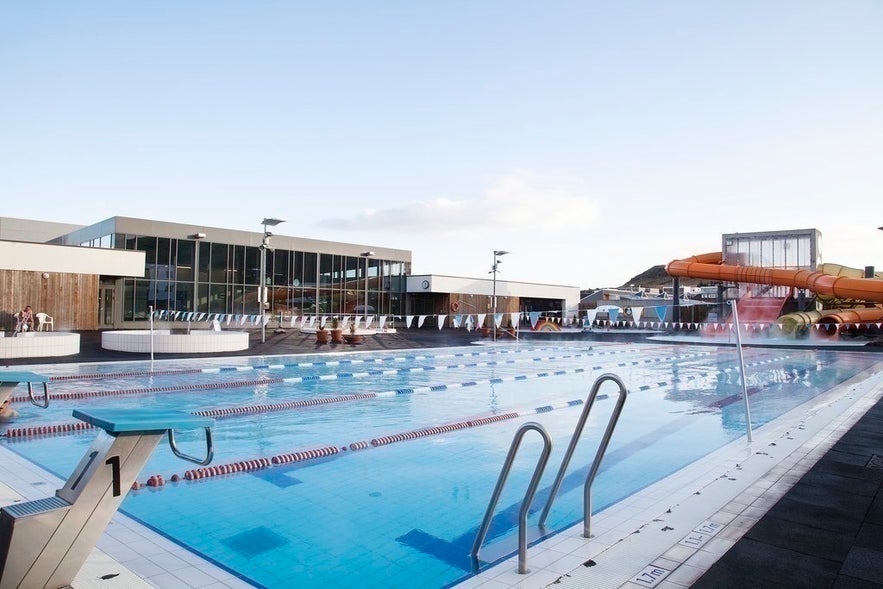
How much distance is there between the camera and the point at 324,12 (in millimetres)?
11789

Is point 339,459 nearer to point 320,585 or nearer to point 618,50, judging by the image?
point 320,585

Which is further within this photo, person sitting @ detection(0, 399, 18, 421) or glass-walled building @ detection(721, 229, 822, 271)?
glass-walled building @ detection(721, 229, 822, 271)

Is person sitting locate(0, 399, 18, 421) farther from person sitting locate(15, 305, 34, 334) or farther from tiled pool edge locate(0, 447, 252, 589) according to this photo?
person sitting locate(15, 305, 34, 334)

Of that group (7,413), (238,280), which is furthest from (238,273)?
(7,413)

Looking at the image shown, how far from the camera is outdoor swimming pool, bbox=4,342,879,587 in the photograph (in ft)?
11.4

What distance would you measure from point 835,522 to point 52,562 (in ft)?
13.5

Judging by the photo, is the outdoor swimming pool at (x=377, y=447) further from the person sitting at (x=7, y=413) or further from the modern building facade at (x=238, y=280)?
the modern building facade at (x=238, y=280)

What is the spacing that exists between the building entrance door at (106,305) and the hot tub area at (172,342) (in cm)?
744

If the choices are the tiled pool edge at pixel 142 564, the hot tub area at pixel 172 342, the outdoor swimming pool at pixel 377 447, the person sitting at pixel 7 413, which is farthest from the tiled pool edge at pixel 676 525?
the hot tub area at pixel 172 342

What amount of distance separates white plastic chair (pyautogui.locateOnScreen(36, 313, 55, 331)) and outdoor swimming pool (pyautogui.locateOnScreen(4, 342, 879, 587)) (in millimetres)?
7424

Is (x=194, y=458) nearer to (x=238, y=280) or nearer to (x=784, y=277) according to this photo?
(x=238, y=280)

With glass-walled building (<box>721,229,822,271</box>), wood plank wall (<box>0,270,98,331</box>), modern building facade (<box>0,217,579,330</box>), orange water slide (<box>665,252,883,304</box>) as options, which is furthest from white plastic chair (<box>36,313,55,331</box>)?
glass-walled building (<box>721,229,822,271</box>)

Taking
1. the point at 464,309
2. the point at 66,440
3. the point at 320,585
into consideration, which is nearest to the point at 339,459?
the point at 320,585

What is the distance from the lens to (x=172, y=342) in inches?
570
